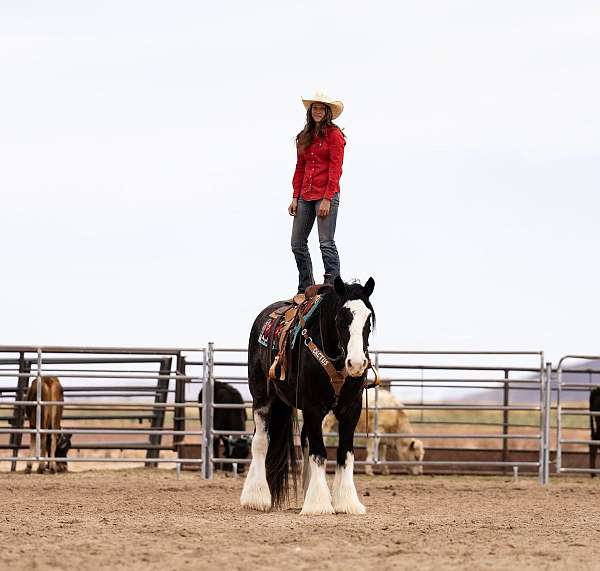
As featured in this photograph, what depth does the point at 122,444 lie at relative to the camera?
14.1 meters

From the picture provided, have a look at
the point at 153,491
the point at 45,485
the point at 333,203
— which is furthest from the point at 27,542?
the point at 45,485

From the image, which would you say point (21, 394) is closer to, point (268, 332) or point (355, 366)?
point (268, 332)

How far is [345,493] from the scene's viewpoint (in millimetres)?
7988

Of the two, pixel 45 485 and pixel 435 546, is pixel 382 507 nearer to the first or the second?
pixel 435 546

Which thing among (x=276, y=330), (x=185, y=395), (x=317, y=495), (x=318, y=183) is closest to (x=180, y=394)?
(x=185, y=395)

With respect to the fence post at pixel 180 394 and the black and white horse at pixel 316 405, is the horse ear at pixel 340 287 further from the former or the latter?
the fence post at pixel 180 394

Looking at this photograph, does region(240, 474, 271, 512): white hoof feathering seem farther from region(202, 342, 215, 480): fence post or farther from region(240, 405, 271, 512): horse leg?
region(202, 342, 215, 480): fence post

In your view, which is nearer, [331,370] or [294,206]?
[331,370]

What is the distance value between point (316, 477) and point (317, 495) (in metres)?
0.12

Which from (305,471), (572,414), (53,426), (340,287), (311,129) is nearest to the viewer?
(340,287)

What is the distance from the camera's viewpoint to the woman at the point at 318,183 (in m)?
8.75

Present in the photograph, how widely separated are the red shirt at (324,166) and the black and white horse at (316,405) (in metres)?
1.01

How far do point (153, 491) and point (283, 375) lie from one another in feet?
11.5

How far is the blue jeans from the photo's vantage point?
873cm
